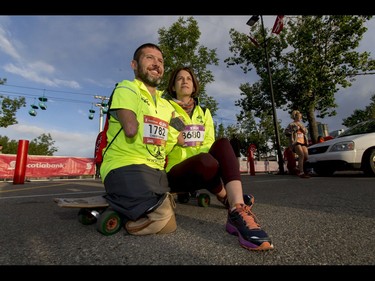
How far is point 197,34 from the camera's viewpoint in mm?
19406

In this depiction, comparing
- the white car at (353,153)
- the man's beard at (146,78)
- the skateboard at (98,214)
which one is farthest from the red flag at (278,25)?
the skateboard at (98,214)

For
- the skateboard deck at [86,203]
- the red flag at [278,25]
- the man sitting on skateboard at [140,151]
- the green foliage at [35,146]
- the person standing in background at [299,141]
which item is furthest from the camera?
the green foliage at [35,146]

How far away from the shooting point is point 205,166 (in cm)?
192

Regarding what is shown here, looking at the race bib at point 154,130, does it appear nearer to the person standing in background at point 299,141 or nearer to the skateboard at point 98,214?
the skateboard at point 98,214

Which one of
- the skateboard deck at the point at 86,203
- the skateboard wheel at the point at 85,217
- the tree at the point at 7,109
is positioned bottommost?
the skateboard wheel at the point at 85,217

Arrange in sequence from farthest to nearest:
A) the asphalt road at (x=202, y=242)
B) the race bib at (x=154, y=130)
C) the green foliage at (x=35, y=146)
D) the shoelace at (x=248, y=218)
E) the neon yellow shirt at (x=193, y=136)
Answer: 1. the green foliage at (x=35, y=146)
2. the neon yellow shirt at (x=193, y=136)
3. the race bib at (x=154, y=130)
4. the shoelace at (x=248, y=218)
5. the asphalt road at (x=202, y=242)

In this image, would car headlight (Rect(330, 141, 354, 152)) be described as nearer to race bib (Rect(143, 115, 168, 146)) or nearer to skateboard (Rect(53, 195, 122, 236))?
race bib (Rect(143, 115, 168, 146))

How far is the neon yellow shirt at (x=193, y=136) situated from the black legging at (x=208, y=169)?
0.28 metres

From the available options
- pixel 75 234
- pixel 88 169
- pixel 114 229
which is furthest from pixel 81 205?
pixel 88 169

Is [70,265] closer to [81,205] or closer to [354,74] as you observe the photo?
[81,205]

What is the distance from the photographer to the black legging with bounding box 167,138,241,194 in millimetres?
1874

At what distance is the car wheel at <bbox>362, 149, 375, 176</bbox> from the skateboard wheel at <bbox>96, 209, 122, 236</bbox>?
21.2 feet

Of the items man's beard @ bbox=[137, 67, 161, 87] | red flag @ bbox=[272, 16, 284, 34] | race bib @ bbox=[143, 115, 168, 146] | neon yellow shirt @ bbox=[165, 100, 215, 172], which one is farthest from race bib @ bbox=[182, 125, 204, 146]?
red flag @ bbox=[272, 16, 284, 34]

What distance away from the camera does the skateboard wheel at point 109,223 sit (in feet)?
5.36
